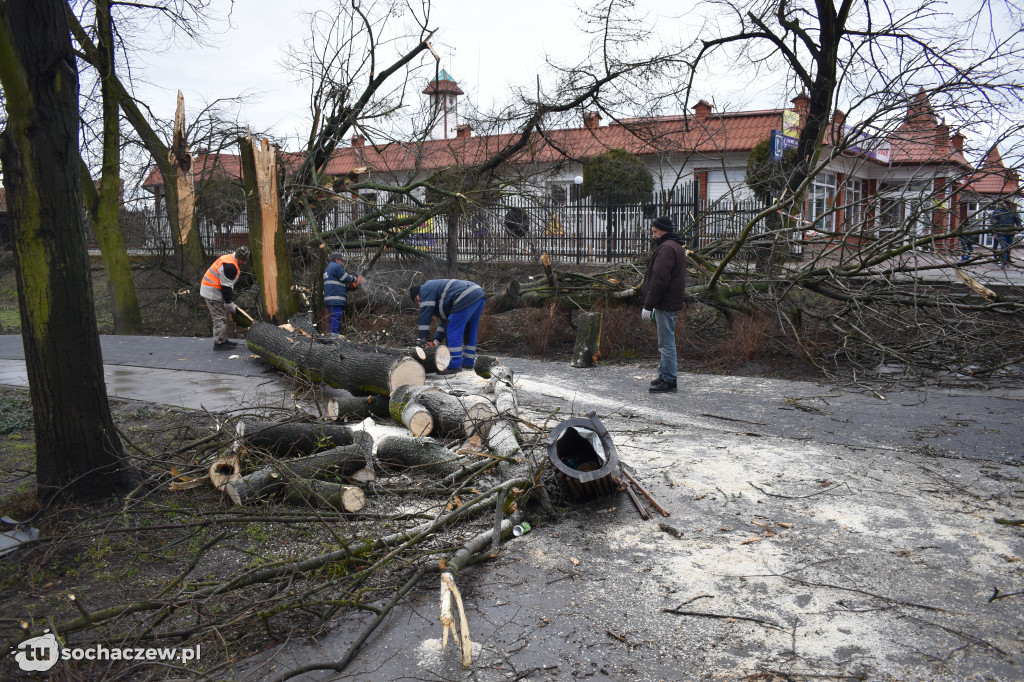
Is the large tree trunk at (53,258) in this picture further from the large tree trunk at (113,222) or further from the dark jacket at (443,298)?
the large tree trunk at (113,222)

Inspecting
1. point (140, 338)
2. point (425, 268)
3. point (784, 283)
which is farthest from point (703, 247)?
point (140, 338)

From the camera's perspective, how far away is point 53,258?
4.43 m

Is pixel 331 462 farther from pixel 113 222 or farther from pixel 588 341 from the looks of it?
pixel 113 222

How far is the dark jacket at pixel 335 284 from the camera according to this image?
33.4ft

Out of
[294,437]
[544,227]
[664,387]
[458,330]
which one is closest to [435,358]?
[458,330]

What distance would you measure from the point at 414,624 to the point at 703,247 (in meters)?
8.65

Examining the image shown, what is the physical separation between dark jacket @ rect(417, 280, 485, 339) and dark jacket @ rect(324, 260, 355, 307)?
6.66 feet

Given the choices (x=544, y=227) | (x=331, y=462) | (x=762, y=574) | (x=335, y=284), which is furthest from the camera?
→ (x=544, y=227)

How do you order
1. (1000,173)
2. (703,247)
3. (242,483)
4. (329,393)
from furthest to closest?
(703,247) < (1000,173) < (329,393) < (242,483)

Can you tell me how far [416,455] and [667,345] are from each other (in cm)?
381

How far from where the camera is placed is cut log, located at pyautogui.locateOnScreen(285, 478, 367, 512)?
168 inches

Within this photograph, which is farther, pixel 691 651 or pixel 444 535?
pixel 444 535

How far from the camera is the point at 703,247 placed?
10.7 meters

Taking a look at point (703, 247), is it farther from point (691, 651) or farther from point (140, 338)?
point (140, 338)
